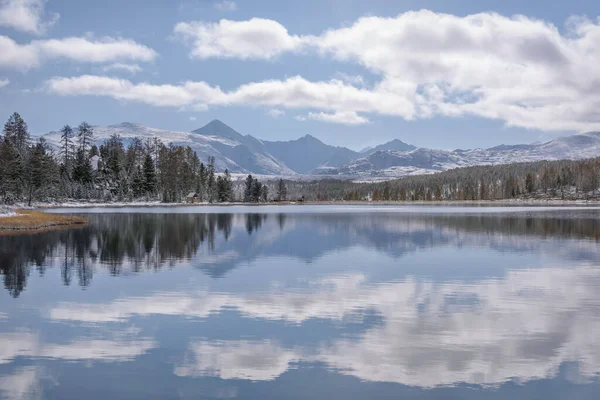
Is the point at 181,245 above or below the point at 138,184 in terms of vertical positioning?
below

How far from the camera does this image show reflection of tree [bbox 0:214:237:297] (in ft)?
114

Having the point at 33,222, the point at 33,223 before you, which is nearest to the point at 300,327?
the point at 33,223

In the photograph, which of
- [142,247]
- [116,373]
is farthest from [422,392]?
[142,247]

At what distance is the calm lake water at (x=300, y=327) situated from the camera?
14320 mm

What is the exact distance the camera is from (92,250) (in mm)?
46094

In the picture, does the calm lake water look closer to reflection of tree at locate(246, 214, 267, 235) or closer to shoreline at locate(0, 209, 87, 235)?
shoreline at locate(0, 209, 87, 235)

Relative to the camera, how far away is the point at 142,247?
1919 inches

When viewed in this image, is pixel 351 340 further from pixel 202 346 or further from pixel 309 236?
pixel 309 236

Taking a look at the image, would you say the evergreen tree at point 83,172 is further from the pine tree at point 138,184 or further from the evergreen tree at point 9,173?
the evergreen tree at point 9,173

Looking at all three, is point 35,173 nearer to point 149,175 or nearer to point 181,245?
point 149,175

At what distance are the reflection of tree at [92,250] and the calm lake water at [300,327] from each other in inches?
16.2

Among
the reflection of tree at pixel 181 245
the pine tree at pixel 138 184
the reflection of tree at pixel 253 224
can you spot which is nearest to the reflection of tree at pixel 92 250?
the reflection of tree at pixel 181 245

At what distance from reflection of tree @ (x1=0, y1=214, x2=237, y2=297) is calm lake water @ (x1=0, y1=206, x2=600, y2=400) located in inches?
16.2

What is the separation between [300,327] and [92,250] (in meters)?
31.5
